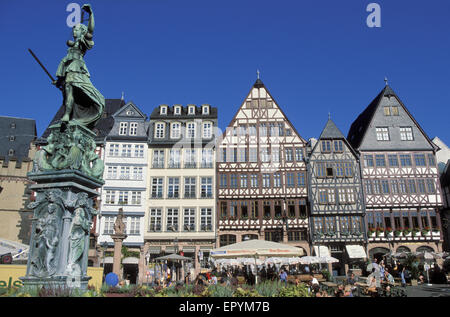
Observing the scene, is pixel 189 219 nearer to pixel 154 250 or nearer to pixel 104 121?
pixel 154 250

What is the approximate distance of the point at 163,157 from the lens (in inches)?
1298

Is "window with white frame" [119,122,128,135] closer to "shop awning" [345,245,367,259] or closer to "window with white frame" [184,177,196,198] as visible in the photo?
"window with white frame" [184,177,196,198]

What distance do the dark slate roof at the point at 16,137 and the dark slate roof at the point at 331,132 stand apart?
2619cm

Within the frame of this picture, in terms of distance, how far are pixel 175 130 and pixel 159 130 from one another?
1519 mm

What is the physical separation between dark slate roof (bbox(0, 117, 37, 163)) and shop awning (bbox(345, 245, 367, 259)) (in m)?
28.6

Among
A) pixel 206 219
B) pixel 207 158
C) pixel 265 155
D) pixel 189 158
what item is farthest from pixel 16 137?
pixel 265 155

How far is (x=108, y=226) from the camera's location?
1182 inches

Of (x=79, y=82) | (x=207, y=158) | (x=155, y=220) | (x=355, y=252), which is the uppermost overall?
(x=207, y=158)

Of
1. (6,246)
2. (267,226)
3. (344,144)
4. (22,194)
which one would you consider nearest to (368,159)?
(344,144)

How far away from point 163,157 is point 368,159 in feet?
60.5

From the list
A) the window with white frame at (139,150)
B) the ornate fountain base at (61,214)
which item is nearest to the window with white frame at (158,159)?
the window with white frame at (139,150)

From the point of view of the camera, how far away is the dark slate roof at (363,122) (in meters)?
34.1

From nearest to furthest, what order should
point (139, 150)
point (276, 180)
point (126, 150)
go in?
point (276, 180) < point (126, 150) < point (139, 150)

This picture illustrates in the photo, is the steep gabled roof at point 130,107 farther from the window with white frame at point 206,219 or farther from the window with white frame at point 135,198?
the window with white frame at point 206,219
